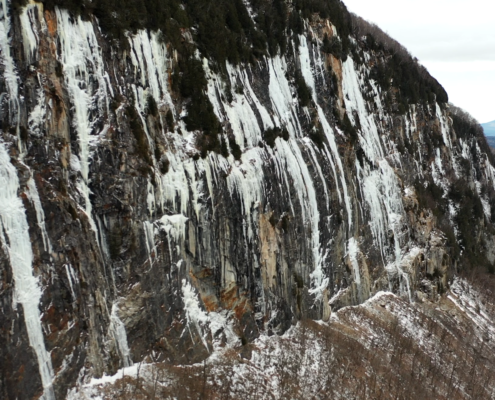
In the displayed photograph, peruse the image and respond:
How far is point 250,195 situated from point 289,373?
909cm

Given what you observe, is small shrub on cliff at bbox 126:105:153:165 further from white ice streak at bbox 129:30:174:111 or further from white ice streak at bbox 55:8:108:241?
white ice streak at bbox 129:30:174:111

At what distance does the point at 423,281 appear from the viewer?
146 feet

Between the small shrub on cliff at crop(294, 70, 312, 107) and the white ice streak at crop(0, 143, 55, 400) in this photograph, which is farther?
the small shrub on cliff at crop(294, 70, 312, 107)

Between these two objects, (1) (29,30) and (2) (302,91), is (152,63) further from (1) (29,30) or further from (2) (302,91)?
(2) (302,91)

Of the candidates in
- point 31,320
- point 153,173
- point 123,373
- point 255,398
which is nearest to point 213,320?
point 255,398

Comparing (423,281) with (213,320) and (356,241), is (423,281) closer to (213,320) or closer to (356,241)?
(356,241)

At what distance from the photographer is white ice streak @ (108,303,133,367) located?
69.3 ft

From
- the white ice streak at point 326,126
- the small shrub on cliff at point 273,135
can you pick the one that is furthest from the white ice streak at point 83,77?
the white ice streak at point 326,126

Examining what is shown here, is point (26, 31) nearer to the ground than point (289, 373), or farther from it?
farther from it

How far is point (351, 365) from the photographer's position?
28.3m

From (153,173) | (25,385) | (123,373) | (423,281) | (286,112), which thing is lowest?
(423,281)

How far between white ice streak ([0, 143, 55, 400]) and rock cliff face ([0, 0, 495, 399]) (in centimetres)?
5

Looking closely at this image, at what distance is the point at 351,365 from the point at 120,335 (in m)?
13.0

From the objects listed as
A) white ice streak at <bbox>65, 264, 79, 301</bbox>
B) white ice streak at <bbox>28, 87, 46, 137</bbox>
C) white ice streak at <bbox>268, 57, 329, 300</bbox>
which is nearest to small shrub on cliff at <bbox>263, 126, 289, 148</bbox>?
white ice streak at <bbox>268, 57, 329, 300</bbox>
